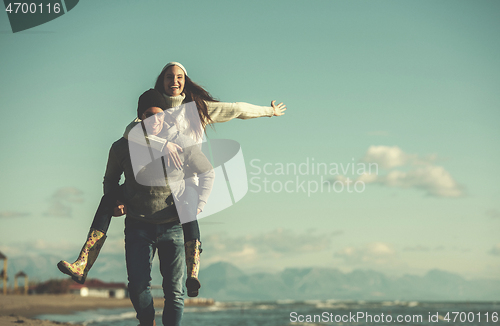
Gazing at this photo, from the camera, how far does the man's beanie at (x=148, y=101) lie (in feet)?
11.1

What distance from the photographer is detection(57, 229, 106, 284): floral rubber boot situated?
122 inches

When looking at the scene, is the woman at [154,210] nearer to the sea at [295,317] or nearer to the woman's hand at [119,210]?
the woman's hand at [119,210]

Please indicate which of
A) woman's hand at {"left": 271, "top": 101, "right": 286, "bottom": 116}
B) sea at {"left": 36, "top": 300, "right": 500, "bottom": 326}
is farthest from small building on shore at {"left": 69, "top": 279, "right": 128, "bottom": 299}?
woman's hand at {"left": 271, "top": 101, "right": 286, "bottom": 116}

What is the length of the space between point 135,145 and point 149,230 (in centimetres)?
61

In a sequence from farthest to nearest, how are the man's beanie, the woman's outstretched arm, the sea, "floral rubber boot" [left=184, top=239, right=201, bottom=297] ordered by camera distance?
the sea → the woman's outstretched arm → the man's beanie → "floral rubber boot" [left=184, top=239, right=201, bottom=297]

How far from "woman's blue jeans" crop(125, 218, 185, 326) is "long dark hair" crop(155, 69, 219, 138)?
1.02 meters

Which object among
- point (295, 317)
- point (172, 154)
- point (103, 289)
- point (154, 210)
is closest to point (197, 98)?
point (172, 154)

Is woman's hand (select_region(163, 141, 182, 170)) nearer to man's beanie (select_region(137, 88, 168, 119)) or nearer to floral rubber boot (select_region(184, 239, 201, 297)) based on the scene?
man's beanie (select_region(137, 88, 168, 119))

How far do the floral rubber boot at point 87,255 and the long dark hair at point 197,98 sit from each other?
117 cm

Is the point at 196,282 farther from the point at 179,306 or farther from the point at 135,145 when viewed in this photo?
the point at 135,145

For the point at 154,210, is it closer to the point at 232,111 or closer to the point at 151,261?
the point at 151,261

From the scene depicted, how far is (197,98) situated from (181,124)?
1.22ft

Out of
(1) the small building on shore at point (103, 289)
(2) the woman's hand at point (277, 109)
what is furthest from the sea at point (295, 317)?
(2) the woman's hand at point (277, 109)

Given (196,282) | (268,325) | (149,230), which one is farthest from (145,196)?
(268,325)
